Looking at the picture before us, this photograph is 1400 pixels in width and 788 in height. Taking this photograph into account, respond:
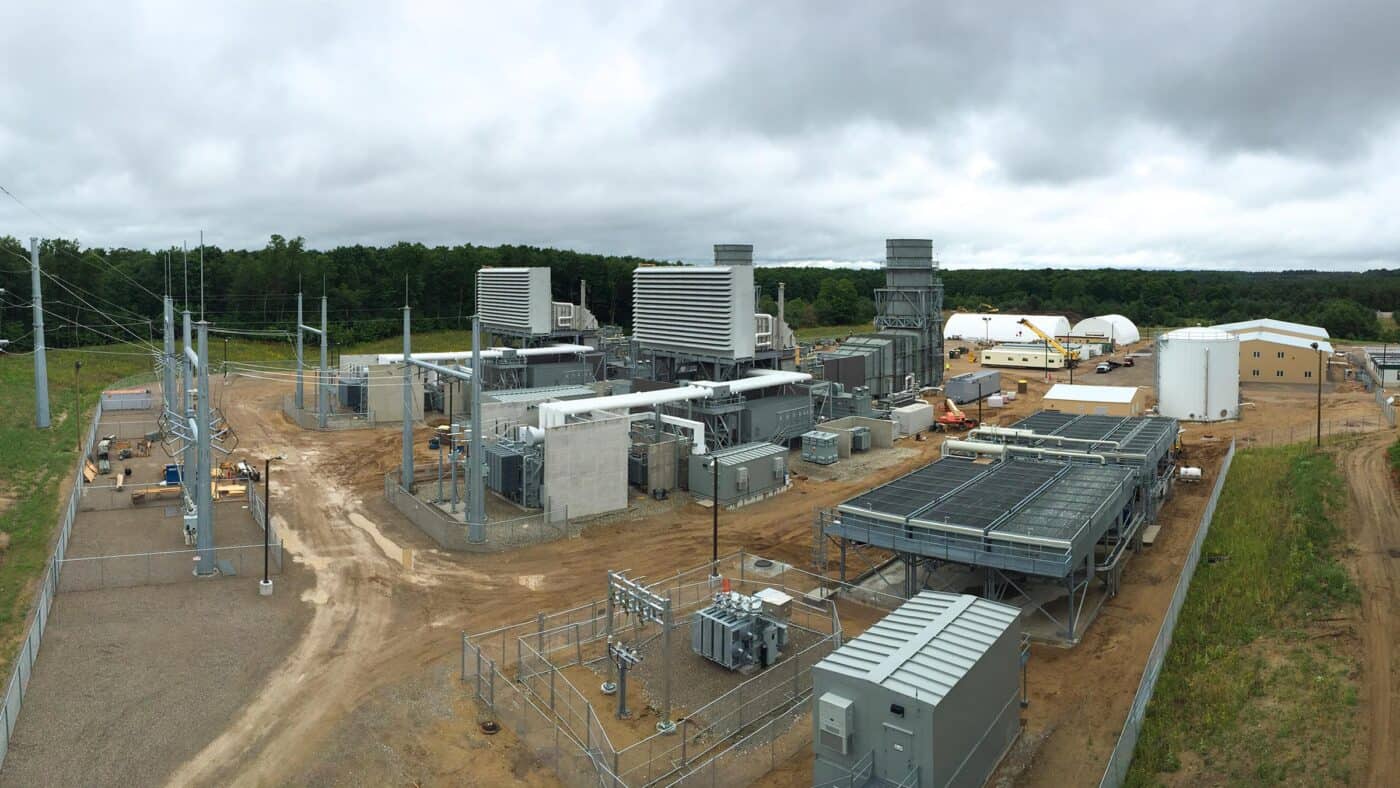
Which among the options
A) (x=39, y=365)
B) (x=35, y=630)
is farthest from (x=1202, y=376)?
(x=39, y=365)

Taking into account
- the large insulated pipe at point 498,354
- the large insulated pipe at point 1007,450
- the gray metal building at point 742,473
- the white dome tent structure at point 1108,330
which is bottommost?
the gray metal building at point 742,473

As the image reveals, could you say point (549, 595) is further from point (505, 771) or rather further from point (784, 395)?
point (784, 395)

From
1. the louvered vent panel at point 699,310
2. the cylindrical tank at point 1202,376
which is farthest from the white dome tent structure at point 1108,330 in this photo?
the louvered vent panel at point 699,310

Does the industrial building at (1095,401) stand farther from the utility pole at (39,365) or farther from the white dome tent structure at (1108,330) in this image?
the utility pole at (39,365)

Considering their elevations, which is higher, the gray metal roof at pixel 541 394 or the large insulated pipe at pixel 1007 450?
the gray metal roof at pixel 541 394

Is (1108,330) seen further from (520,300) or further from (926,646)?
(926,646)

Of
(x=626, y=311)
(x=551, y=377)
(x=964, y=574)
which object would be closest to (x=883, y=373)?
(x=551, y=377)

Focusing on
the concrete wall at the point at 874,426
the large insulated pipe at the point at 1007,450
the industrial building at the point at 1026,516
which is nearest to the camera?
the industrial building at the point at 1026,516
